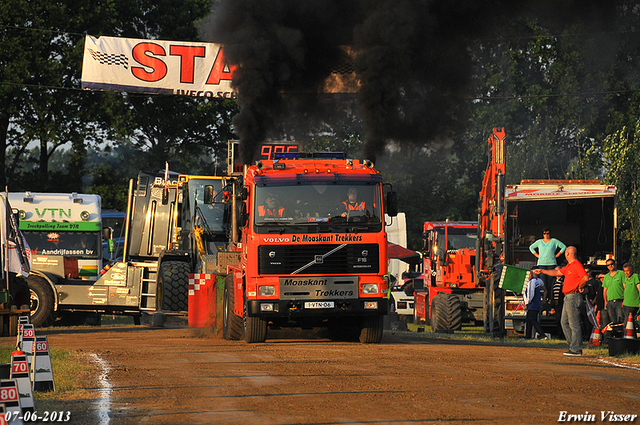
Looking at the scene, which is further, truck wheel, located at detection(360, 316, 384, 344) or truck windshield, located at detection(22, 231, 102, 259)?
truck windshield, located at detection(22, 231, 102, 259)

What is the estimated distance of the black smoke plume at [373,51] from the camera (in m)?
21.8

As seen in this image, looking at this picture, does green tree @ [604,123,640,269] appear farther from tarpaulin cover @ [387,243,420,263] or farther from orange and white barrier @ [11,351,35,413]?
orange and white barrier @ [11,351,35,413]

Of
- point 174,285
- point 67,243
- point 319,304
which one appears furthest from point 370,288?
point 67,243

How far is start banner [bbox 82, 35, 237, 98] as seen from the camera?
3125cm

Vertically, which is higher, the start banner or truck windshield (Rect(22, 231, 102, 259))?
the start banner

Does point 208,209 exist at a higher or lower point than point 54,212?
lower

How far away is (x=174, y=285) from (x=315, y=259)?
5778mm

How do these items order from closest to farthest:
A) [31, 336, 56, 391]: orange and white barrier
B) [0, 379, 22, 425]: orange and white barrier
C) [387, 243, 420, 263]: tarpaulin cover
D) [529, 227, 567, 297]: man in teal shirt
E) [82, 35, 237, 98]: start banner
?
Answer: [0, 379, 22, 425]: orange and white barrier → [31, 336, 56, 391]: orange and white barrier → [529, 227, 567, 297]: man in teal shirt → [387, 243, 420, 263]: tarpaulin cover → [82, 35, 237, 98]: start banner

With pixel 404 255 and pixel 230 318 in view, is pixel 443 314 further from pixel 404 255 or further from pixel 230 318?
pixel 230 318

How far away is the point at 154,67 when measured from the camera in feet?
103

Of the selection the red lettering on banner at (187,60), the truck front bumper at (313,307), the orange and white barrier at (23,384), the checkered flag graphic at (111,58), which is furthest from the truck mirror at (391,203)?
the checkered flag graphic at (111,58)

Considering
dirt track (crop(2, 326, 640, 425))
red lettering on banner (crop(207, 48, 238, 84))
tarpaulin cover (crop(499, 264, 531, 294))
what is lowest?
dirt track (crop(2, 326, 640, 425))

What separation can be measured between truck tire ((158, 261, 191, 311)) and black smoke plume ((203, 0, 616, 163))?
10.1ft

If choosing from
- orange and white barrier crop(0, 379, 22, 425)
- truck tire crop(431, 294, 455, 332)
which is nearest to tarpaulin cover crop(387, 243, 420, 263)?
truck tire crop(431, 294, 455, 332)
